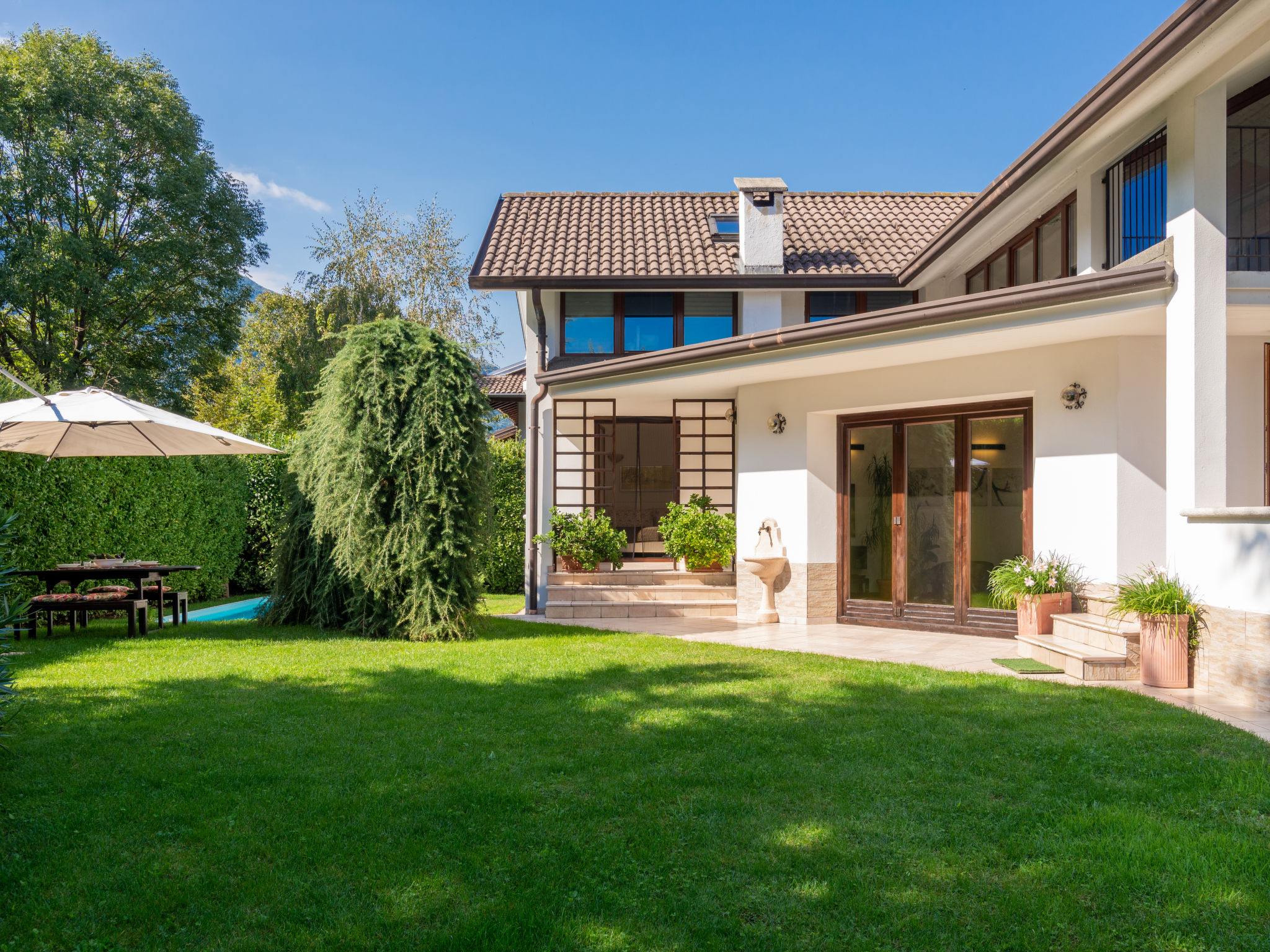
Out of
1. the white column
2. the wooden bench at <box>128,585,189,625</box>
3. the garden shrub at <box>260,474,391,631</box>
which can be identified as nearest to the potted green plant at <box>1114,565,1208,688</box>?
the white column

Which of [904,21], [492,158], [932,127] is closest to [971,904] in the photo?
[904,21]

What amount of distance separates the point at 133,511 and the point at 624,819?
34.1 ft

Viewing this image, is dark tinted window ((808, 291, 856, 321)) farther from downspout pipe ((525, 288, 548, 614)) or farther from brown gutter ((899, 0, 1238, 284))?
downspout pipe ((525, 288, 548, 614))

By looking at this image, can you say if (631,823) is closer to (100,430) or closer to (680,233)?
(100,430)

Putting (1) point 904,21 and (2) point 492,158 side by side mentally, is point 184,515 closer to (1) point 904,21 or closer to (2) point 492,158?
(1) point 904,21

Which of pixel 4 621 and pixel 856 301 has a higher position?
pixel 856 301

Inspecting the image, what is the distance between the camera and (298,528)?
929cm

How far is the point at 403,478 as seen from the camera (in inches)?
328

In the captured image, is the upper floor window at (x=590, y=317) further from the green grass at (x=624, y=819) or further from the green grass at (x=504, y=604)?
the green grass at (x=624, y=819)

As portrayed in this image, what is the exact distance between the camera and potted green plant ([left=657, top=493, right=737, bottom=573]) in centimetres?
1132

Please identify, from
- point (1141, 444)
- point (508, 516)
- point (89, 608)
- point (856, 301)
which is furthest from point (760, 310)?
point (89, 608)

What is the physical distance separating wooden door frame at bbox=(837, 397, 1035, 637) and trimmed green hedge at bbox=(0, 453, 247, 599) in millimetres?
9226

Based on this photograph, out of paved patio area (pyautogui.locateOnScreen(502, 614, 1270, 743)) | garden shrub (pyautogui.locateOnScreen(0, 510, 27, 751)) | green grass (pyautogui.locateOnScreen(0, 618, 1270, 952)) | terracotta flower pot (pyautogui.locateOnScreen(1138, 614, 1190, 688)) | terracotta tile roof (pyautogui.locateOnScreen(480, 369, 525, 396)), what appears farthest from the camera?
terracotta tile roof (pyautogui.locateOnScreen(480, 369, 525, 396))

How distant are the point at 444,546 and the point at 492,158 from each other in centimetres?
2245
